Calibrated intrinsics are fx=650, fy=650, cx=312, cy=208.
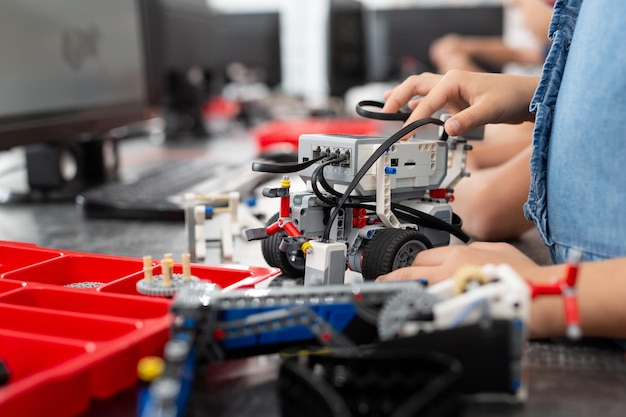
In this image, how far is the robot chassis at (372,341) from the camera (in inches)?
15.2

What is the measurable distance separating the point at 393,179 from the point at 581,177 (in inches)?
7.3

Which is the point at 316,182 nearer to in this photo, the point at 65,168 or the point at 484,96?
the point at 484,96

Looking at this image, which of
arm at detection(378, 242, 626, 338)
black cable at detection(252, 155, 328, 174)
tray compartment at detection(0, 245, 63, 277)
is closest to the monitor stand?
tray compartment at detection(0, 245, 63, 277)

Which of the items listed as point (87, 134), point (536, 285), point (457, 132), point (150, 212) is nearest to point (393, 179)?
point (457, 132)

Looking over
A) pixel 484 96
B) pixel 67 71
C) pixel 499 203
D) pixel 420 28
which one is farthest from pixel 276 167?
pixel 420 28

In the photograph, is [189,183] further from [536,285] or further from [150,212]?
[536,285]

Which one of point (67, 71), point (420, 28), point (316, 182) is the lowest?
point (316, 182)

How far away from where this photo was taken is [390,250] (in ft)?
2.08

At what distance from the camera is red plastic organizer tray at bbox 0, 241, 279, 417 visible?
401 millimetres

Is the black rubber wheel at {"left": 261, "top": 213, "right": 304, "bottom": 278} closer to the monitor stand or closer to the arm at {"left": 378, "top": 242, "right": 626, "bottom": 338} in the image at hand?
the arm at {"left": 378, "top": 242, "right": 626, "bottom": 338}

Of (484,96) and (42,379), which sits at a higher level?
(484,96)

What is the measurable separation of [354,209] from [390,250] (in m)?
0.07

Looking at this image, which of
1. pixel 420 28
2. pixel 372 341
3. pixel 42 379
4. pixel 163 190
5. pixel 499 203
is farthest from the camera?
pixel 420 28

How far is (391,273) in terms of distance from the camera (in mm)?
602
